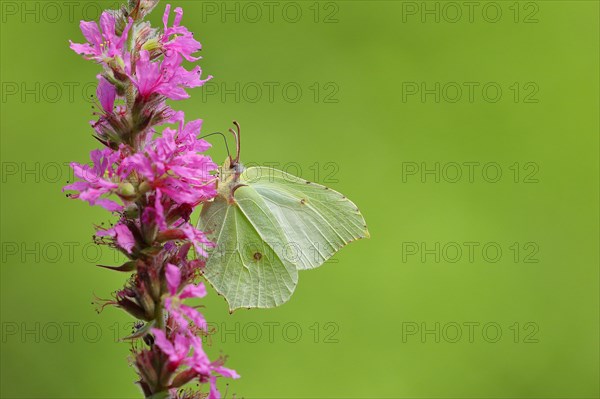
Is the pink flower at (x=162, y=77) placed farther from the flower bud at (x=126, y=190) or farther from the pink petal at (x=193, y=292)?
the pink petal at (x=193, y=292)

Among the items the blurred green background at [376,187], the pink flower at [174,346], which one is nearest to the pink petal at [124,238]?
the pink flower at [174,346]

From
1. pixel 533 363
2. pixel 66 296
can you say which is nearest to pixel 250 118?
pixel 66 296

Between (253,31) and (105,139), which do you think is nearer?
(105,139)

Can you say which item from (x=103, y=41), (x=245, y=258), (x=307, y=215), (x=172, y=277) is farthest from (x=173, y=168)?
(x=307, y=215)

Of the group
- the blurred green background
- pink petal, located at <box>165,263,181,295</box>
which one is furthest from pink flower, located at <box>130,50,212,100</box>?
the blurred green background

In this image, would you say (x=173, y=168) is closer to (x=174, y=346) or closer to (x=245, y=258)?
(x=174, y=346)

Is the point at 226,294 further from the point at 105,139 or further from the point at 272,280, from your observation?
the point at 105,139
